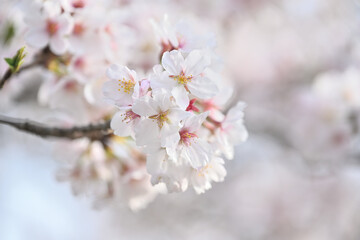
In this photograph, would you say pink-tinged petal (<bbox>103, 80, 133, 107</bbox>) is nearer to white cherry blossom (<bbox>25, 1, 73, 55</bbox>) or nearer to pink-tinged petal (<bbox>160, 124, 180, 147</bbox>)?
pink-tinged petal (<bbox>160, 124, 180, 147</bbox>)

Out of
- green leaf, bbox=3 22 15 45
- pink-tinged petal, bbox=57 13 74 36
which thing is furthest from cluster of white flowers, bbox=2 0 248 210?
green leaf, bbox=3 22 15 45

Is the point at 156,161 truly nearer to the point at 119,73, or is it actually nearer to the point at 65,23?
the point at 119,73

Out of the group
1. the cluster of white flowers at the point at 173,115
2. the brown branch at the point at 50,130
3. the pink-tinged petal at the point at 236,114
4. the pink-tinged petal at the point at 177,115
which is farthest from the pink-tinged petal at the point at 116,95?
the pink-tinged petal at the point at 236,114

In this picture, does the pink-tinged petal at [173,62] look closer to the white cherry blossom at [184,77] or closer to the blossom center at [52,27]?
the white cherry blossom at [184,77]

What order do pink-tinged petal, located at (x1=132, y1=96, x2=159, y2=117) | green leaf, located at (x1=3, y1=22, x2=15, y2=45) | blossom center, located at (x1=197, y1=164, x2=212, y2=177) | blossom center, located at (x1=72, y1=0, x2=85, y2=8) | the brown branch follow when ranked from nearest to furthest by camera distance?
1. pink-tinged petal, located at (x1=132, y1=96, x2=159, y2=117)
2. blossom center, located at (x1=197, y1=164, x2=212, y2=177)
3. the brown branch
4. blossom center, located at (x1=72, y1=0, x2=85, y2=8)
5. green leaf, located at (x1=3, y1=22, x2=15, y2=45)

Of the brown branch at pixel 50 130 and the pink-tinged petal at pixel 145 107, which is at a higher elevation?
the pink-tinged petal at pixel 145 107

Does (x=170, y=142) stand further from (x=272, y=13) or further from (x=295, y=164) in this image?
(x=272, y=13)

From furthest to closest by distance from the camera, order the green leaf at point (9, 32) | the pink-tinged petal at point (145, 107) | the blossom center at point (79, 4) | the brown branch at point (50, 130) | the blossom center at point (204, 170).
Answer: the green leaf at point (9, 32)
the blossom center at point (79, 4)
the brown branch at point (50, 130)
the blossom center at point (204, 170)
the pink-tinged petal at point (145, 107)

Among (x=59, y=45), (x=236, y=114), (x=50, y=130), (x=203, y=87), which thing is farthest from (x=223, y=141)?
(x=59, y=45)
